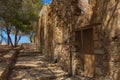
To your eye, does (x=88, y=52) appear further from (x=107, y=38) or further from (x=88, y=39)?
(x=107, y=38)

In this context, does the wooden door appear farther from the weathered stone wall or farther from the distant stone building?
the weathered stone wall

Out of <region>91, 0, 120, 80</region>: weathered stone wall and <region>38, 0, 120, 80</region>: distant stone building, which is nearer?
<region>91, 0, 120, 80</region>: weathered stone wall

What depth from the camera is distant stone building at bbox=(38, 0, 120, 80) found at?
6.01 metres

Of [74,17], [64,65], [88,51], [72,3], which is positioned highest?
[72,3]

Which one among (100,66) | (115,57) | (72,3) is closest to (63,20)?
(72,3)

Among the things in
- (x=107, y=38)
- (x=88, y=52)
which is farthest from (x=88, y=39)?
(x=107, y=38)

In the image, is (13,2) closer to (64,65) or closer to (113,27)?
(64,65)

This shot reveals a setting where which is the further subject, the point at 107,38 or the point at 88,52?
the point at 88,52

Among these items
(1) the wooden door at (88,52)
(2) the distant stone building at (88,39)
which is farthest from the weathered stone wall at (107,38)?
(1) the wooden door at (88,52)

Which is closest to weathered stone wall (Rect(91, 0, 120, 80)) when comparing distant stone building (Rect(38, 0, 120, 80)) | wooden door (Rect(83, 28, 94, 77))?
distant stone building (Rect(38, 0, 120, 80))

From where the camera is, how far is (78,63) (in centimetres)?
873

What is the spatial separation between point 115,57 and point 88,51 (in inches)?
93.0

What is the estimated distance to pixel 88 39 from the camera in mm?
8242

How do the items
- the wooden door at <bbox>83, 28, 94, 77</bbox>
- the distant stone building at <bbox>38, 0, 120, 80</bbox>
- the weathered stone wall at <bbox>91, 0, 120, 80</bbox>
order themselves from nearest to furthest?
the weathered stone wall at <bbox>91, 0, 120, 80</bbox> → the distant stone building at <bbox>38, 0, 120, 80</bbox> → the wooden door at <bbox>83, 28, 94, 77</bbox>
